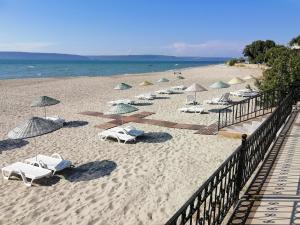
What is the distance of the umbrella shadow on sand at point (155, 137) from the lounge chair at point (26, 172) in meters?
4.88

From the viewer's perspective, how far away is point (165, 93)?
93.9 feet

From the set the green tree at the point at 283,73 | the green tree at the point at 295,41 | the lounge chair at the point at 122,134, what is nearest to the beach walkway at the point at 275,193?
the lounge chair at the point at 122,134

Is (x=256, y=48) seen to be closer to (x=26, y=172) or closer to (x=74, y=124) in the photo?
(x=74, y=124)

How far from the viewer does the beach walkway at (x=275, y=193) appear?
508 centimetres

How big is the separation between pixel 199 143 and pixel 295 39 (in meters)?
72.0

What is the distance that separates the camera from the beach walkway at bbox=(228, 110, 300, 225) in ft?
16.7

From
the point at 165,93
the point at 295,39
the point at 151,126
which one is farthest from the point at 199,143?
the point at 295,39

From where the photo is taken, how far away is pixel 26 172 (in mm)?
9258

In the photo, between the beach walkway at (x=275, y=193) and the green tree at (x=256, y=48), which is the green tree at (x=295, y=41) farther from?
the beach walkway at (x=275, y=193)

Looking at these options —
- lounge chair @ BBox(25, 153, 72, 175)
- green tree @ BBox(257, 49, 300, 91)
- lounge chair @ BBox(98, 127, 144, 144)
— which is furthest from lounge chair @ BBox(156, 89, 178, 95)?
lounge chair @ BBox(25, 153, 72, 175)

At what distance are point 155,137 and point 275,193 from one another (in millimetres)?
8035

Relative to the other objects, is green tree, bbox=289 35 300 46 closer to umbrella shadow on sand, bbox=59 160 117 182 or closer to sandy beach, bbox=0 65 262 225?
sandy beach, bbox=0 65 262 225

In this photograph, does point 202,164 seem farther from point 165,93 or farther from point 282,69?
point 165,93

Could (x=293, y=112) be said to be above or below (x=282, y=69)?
below
